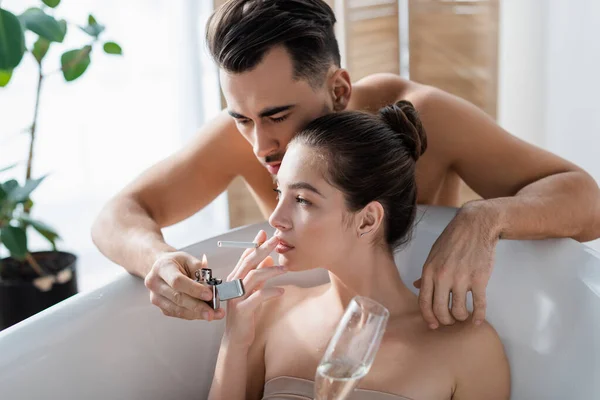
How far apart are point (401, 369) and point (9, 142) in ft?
6.97

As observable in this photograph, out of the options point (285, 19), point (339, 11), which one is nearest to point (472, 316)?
point (285, 19)

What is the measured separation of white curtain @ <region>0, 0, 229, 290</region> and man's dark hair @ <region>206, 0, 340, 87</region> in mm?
1545

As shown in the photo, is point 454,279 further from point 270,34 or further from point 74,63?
point 74,63

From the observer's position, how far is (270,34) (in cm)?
175

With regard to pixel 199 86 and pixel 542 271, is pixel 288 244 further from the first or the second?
pixel 199 86

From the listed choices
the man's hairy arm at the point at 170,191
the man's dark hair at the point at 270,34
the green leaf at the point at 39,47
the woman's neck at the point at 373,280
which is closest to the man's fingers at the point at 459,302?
the woman's neck at the point at 373,280

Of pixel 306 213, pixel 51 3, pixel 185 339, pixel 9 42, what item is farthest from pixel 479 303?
pixel 51 3

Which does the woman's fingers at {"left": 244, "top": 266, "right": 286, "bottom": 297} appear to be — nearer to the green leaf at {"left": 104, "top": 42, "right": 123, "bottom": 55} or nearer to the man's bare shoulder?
the man's bare shoulder

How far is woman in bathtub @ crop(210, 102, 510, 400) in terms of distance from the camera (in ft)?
4.98

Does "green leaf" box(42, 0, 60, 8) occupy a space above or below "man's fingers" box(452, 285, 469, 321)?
above

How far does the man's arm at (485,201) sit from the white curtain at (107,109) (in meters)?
1.56

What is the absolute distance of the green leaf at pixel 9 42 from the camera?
221cm

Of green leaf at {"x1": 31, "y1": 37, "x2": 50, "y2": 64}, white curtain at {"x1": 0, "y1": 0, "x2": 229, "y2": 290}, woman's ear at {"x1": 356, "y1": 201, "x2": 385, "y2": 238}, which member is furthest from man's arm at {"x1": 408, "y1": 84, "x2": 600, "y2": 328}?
white curtain at {"x1": 0, "y1": 0, "x2": 229, "y2": 290}

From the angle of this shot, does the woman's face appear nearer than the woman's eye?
Yes
